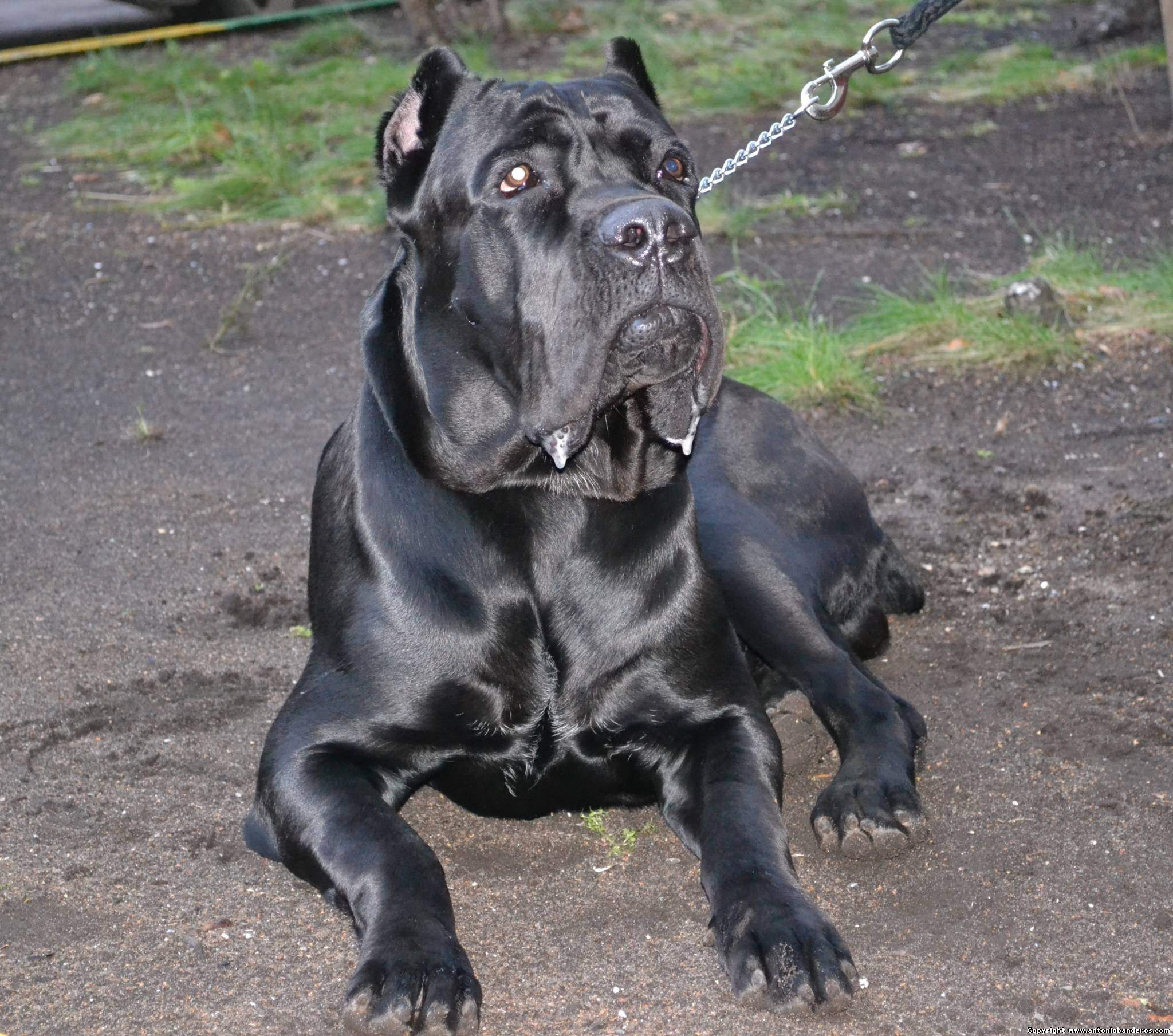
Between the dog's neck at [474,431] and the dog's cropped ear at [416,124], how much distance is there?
0.15 meters

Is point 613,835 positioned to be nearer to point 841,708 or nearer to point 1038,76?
point 841,708

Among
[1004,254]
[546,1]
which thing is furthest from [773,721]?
[546,1]

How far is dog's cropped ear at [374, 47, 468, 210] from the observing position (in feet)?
10.3

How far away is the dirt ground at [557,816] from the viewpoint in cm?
271

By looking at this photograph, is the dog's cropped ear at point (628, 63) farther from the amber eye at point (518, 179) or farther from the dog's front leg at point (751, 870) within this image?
the dog's front leg at point (751, 870)

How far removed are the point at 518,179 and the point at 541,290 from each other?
25 cm

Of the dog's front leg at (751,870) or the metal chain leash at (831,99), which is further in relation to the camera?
the metal chain leash at (831,99)

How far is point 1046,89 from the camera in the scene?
9.73 metres

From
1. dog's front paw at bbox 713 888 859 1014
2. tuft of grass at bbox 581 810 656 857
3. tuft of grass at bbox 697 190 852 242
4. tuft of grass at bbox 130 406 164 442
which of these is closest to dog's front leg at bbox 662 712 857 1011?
dog's front paw at bbox 713 888 859 1014

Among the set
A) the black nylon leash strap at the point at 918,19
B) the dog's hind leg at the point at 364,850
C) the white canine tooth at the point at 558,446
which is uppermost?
the black nylon leash strap at the point at 918,19

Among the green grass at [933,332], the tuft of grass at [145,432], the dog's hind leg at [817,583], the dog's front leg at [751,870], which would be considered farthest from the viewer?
the green grass at [933,332]

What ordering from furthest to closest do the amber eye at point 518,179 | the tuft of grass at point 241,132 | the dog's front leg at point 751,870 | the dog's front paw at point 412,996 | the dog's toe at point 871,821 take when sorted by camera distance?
the tuft of grass at point 241,132, the dog's toe at point 871,821, the amber eye at point 518,179, the dog's front leg at point 751,870, the dog's front paw at point 412,996

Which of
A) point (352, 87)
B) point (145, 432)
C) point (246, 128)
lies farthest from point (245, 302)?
point (352, 87)

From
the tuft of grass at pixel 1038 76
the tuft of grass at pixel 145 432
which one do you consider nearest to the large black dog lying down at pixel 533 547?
the tuft of grass at pixel 145 432
